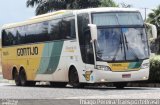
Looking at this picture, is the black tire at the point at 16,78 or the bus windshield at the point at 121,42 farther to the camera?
the black tire at the point at 16,78

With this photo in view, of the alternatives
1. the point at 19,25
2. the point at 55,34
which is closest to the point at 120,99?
the point at 55,34

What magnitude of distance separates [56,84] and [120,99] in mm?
15516

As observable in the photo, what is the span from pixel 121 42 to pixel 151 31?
2.40m

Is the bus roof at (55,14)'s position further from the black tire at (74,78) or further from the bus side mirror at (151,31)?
the black tire at (74,78)

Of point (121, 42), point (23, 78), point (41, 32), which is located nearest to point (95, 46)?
point (121, 42)

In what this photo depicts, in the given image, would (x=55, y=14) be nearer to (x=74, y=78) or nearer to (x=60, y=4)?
(x=74, y=78)

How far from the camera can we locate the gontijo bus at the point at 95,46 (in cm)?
2428

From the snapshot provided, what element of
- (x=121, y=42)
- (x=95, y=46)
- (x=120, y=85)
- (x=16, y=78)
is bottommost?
(x=16, y=78)

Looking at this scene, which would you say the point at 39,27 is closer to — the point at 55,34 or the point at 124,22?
the point at 55,34

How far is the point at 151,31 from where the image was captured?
2627 cm

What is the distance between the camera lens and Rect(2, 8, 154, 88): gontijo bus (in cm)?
2428

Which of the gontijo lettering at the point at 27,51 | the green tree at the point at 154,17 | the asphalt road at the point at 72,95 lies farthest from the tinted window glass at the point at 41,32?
the green tree at the point at 154,17

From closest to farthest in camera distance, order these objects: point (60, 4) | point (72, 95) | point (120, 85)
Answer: point (72, 95) → point (120, 85) → point (60, 4)

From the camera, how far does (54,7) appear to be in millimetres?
51719
